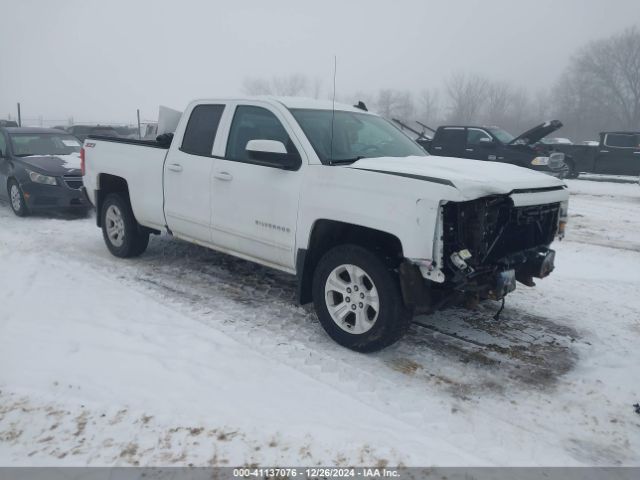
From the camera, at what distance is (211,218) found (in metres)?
5.15

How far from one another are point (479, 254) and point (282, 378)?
167 cm

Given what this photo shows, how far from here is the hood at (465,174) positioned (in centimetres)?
356

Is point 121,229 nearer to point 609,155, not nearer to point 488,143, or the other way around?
point 488,143

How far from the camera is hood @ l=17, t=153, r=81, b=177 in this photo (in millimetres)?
8953

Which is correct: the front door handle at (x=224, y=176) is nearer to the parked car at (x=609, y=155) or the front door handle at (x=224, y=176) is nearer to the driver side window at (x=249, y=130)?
the driver side window at (x=249, y=130)

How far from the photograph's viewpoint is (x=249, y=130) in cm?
495

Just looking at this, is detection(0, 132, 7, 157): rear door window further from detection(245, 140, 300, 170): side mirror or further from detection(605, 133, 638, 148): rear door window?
detection(605, 133, 638, 148): rear door window

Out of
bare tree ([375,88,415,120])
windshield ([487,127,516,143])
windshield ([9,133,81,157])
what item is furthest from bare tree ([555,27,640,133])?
windshield ([9,133,81,157])

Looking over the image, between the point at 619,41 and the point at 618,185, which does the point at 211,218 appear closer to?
the point at 618,185

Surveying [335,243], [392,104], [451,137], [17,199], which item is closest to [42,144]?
[17,199]

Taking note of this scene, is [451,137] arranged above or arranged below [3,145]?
above

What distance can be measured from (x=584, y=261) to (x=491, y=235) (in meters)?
4.08

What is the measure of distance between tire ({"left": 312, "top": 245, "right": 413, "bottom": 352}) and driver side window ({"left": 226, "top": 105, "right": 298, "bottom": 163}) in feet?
4.13

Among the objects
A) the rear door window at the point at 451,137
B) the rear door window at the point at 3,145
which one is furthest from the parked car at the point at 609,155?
the rear door window at the point at 3,145
